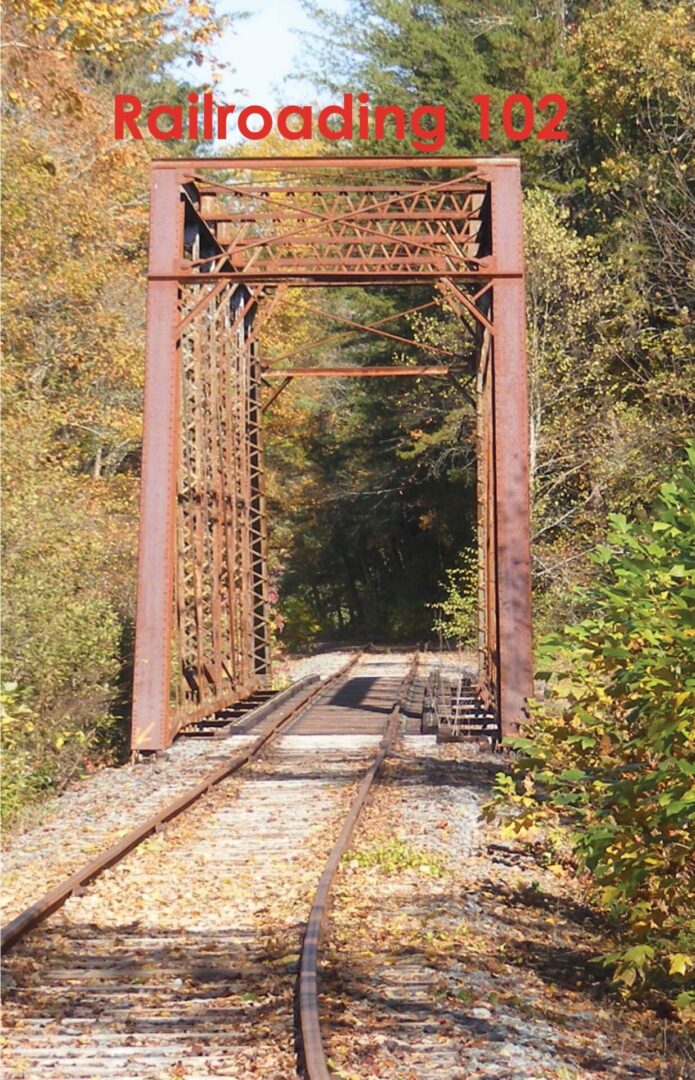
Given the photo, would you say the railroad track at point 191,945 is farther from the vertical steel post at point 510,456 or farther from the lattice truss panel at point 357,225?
the lattice truss panel at point 357,225

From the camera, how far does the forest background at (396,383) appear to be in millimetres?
15828

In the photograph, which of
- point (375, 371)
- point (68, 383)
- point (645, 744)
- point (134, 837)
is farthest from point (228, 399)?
point (645, 744)

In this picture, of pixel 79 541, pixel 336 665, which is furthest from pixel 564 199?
pixel 79 541

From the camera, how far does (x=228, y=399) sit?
61.0 feet

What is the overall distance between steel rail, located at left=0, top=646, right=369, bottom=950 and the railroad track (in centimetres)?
2

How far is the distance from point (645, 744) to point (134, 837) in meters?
4.30

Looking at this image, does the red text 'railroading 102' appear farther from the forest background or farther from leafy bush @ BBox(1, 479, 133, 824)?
leafy bush @ BBox(1, 479, 133, 824)

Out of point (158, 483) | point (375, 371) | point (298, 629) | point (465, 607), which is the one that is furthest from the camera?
point (298, 629)

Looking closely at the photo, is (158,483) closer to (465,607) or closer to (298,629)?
(465,607)

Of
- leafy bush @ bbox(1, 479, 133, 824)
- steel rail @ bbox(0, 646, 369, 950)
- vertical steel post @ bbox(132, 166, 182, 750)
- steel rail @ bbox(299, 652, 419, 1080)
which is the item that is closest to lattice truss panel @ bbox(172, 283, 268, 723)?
vertical steel post @ bbox(132, 166, 182, 750)

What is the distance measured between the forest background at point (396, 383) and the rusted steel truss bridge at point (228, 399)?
140cm

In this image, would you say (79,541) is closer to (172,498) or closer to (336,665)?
(172,498)

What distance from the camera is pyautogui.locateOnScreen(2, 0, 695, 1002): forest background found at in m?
15.8

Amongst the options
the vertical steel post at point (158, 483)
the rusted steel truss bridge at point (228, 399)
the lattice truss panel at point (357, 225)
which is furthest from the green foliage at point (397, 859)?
the lattice truss panel at point (357, 225)
